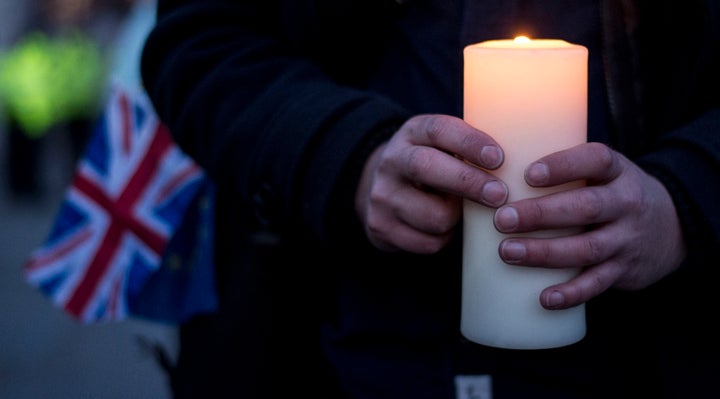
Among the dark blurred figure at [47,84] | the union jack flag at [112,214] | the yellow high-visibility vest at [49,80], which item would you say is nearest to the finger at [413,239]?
the union jack flag at [112,214]

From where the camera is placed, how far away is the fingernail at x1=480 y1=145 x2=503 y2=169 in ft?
3.28

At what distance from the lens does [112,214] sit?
211cm

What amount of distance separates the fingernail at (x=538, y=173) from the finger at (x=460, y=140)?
35mm

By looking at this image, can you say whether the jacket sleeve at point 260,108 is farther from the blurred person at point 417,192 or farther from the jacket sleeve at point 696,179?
the jacket sleeve at point 696,179

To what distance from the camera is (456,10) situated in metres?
1.33

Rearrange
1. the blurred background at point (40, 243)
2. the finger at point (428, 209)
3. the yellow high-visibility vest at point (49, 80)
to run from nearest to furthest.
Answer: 1. the finger at point (428, 209)
2. the blurred background at point (40, 243)
3. the yellow high-visibility vest at point (49, 80)

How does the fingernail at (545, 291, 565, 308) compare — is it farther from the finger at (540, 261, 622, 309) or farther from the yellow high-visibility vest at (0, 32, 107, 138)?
the yellow high-visibility vest at (0, 32, 107, 138)

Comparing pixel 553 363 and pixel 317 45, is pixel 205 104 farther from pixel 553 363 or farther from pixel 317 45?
pixel 553 363

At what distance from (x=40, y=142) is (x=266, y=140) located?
834cm

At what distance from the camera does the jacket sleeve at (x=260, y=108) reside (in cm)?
127

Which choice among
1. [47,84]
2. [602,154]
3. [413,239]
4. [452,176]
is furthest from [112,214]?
[47,84]

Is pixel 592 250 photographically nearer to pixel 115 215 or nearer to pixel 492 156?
pixel 492 156

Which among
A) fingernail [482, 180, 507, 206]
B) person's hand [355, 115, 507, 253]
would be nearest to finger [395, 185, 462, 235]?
person's hand [355, 115, 507, 253]

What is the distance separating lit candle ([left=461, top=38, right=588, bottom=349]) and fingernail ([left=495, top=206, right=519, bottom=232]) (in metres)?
0.03
